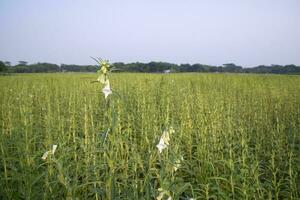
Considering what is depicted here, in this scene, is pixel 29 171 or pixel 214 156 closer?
pixel 29 171

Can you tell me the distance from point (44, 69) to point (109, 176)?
42.6m

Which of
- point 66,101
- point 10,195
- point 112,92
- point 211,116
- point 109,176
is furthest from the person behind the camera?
point 66,101

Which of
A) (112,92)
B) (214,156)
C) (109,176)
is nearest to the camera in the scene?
(112,92)

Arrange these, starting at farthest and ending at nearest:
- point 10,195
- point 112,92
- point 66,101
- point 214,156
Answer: point 66,101, point 214,156, point 10,195, point 112,92

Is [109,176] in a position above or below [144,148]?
above

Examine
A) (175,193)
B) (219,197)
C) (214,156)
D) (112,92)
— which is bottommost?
(219,197)

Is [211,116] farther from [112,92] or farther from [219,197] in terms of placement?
[112,92]

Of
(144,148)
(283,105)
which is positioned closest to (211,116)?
(144,148)

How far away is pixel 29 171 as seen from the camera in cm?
351

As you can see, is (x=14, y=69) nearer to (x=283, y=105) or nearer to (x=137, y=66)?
(x=137, y=66)

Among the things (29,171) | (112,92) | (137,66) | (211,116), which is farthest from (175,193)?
(137,66)

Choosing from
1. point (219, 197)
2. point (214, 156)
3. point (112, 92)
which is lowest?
point (219, 197)

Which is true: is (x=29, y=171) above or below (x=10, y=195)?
above

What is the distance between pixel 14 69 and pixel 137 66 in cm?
1570
